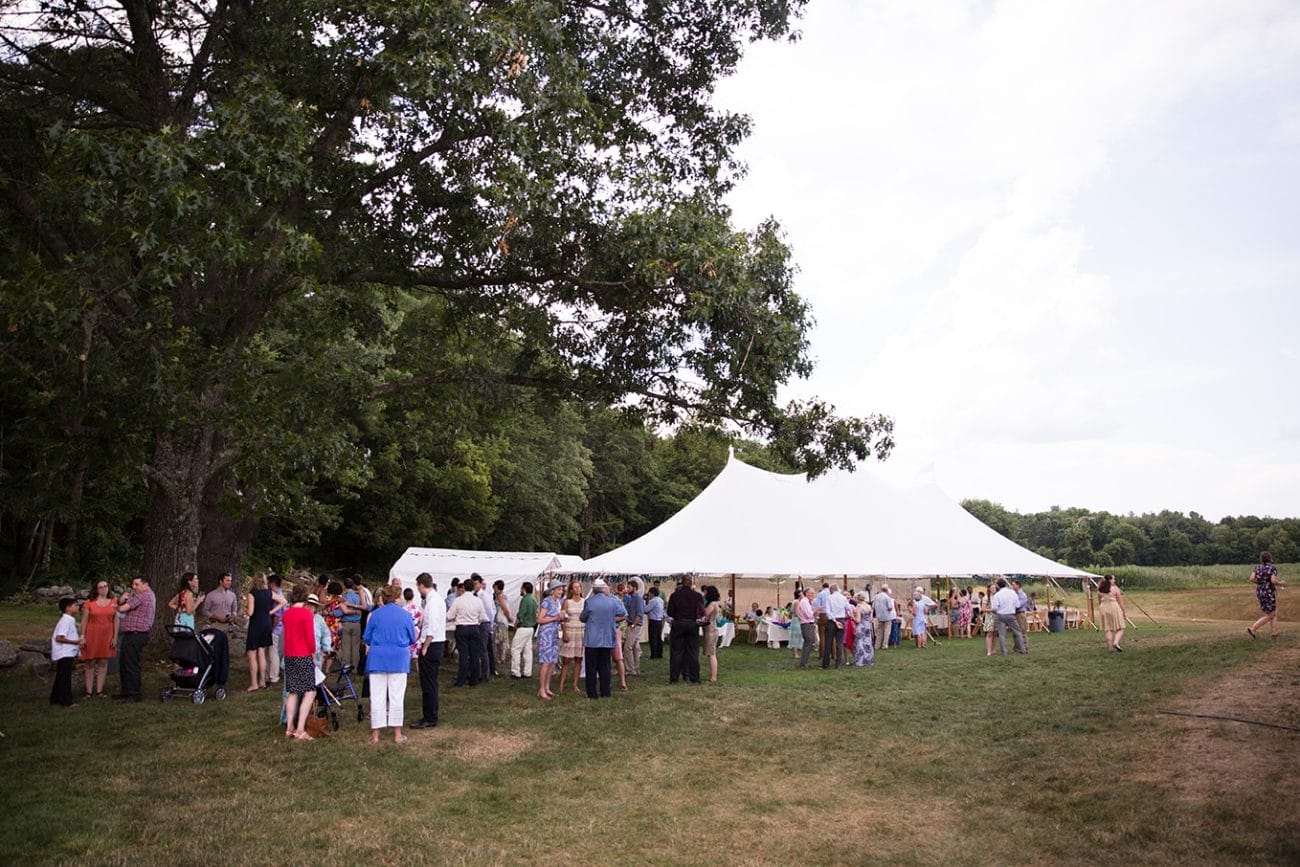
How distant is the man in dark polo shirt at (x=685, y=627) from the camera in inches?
499

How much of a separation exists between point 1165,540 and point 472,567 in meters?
73.5

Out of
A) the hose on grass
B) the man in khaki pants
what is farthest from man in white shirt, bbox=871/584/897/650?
the hose on grass

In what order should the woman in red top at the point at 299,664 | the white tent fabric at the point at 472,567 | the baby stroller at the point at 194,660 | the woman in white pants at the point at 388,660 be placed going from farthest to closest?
the white tent fabric at the point at 472,567
the baby stroller at the point at 194,660
the woman in red top at the point at 299,664
the woman in white pants at the point at 388,660

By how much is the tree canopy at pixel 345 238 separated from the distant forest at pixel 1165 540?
60193 millimetres

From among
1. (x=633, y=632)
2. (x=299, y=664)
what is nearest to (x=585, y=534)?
(x=633, y=632)

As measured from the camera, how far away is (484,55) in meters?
9.31

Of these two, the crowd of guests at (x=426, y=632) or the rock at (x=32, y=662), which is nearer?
the crowd of guests at (x=426, y=632)

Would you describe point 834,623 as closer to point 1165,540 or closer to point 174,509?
point 174,509

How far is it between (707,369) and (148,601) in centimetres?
680

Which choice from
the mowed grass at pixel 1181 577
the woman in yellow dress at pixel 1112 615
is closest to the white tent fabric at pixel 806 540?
the woman in yellow dress at pixel 1112 615

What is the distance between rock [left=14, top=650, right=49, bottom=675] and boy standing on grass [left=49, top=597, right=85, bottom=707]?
2.44 metres

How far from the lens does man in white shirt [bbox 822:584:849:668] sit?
50.1 ft

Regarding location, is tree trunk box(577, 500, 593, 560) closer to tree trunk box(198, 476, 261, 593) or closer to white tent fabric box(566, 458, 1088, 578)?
white tent fabric box(566, 458, 1088, 578)

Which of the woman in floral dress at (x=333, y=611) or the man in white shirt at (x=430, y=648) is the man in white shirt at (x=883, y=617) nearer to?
the woman in floral dress at (x=333, y=611)
